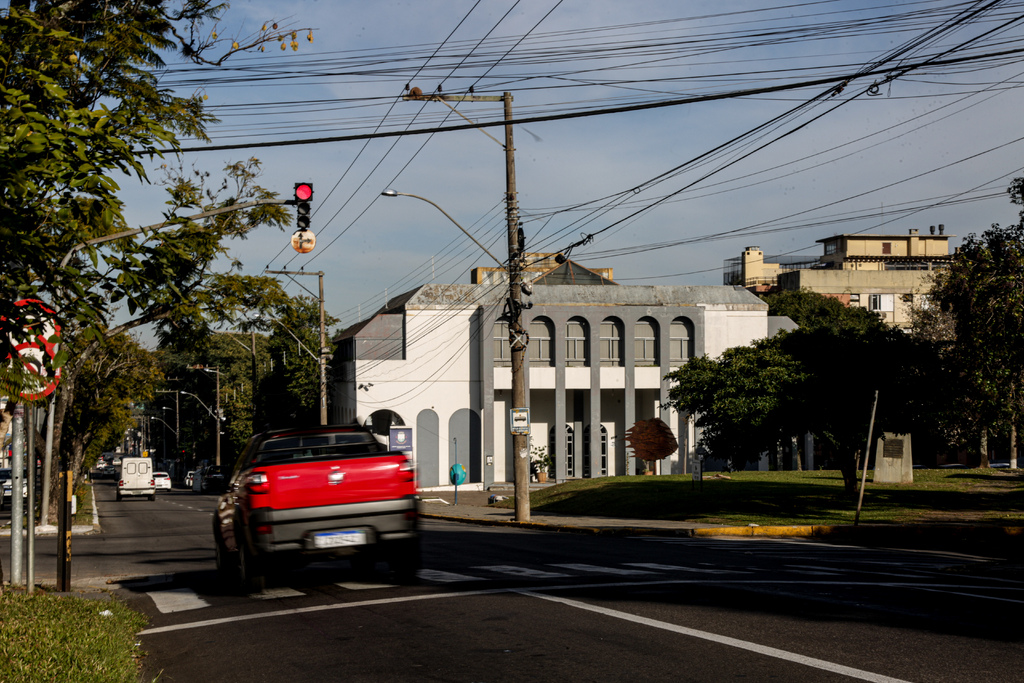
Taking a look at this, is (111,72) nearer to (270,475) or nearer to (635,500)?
(270,475)

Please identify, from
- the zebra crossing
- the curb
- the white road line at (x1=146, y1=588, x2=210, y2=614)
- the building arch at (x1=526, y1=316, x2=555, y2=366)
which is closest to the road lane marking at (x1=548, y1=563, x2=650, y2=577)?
the zebra crossing

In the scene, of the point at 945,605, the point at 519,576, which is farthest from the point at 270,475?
the point at 945,605

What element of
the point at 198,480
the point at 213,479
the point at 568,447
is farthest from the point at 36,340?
the point at 198,480

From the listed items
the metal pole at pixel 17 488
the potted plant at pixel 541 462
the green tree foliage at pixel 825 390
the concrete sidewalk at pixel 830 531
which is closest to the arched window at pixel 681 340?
the potted plant at pixel 541 462

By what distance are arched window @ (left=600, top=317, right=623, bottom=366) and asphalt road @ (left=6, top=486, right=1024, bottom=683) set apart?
42.5 metres

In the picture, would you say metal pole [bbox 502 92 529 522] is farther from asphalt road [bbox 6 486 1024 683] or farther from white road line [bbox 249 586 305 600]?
white road line [bbox 249 586 305 600]

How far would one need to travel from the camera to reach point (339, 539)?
421 inches

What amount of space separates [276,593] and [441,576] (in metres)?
2.09

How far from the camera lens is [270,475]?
1065 centimetres

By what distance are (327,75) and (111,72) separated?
6938 millimetres

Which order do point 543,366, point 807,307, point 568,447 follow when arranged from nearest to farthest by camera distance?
1. point 543,366
2. point 568,447
3. point 807,307

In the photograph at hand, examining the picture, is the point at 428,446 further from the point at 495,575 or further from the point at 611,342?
the point at 495,575

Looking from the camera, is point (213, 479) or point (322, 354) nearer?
point (322, 354)

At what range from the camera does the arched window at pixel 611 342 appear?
5719 centimetres
